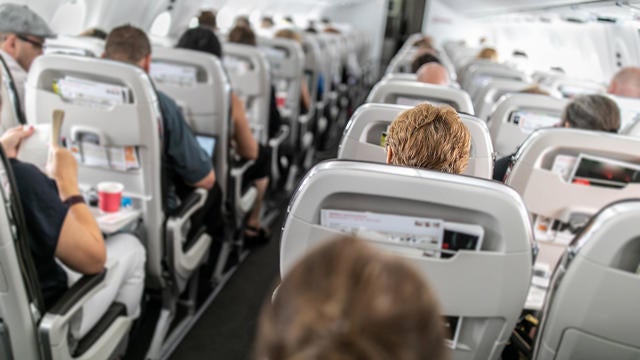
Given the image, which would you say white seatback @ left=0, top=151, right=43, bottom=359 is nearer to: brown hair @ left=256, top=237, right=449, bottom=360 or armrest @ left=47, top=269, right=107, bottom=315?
armrest @ left=47, top=269, right=107, bottom=315

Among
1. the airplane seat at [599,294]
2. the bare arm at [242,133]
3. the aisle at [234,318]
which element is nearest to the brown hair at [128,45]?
the bare arm at [242,133]

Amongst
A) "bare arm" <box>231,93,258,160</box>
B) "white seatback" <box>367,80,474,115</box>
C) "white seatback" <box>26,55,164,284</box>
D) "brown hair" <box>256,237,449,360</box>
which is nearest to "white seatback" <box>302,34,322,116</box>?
"bare arm" <box>231,93,258,160</box>

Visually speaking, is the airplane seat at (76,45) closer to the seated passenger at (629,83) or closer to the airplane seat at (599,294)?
the airplane seat at (599,294)

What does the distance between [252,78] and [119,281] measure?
2.27 m

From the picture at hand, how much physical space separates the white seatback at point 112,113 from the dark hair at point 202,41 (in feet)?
4.19

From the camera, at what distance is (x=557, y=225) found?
89.4 inches

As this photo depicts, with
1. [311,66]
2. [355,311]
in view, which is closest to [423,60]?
[311,66]

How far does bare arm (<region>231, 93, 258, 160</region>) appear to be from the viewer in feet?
12.5

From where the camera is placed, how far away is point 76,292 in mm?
1998

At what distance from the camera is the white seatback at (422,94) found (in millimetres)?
2930

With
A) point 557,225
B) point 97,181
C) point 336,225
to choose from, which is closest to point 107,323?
point 97,181

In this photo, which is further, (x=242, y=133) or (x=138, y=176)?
(x=242, y=133)

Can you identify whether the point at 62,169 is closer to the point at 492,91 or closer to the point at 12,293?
the point at 12,293

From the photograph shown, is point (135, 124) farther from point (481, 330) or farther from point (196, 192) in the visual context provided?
point (481, 330)
